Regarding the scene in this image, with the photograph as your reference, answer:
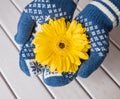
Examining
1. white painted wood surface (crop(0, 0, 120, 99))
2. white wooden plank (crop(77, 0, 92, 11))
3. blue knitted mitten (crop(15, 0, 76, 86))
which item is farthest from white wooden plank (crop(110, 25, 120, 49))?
blue knitted mitten (crop(15, 0, 76, 86))

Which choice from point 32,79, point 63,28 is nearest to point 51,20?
point 63,28

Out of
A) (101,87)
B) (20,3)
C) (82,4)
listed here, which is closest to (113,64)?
(101,87)

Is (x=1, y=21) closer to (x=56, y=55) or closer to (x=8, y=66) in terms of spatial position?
(x=8, y=66)

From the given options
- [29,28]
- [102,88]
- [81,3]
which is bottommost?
[102,88]

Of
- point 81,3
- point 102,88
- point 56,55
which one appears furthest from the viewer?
point 81,3

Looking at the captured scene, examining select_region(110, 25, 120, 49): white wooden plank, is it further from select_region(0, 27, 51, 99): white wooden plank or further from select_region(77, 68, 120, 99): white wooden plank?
select_region(0, 27, 51, 99): white wooden plank

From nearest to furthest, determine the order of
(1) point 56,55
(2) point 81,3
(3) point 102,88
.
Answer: (1) point 56,55 < (3) point 102,88 < (2) point 81,3

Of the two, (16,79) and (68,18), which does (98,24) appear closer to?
(68,18)

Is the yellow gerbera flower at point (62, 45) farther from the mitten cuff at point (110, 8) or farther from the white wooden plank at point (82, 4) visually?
the white wooden plank at point (82, 4)
